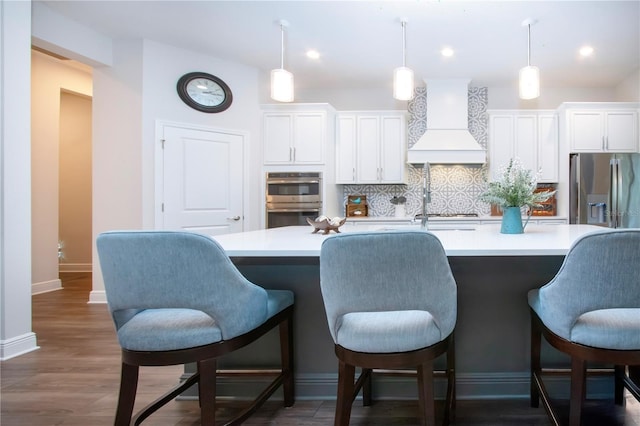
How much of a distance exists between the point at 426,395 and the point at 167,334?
893 millimetres

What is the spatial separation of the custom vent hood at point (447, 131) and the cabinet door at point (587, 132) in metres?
1.07

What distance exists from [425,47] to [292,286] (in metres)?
3.24

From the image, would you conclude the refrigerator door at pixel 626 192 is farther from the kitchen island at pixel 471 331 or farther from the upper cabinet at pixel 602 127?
the kitchen island at pixel 471 331

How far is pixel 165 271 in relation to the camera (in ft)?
3.86

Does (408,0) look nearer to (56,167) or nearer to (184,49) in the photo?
(184,49)

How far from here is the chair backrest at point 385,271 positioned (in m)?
1.12

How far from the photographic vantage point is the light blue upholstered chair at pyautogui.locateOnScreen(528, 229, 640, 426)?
3.62ft

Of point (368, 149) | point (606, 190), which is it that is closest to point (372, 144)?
point (368, 149)

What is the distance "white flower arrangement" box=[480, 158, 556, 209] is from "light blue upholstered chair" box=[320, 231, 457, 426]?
4.02ft

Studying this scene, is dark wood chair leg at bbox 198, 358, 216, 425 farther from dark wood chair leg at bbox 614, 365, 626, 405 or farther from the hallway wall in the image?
the hallway wall

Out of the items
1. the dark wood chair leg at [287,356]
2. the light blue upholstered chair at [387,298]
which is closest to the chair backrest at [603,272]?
the light blue upholstered chair at [387,298]

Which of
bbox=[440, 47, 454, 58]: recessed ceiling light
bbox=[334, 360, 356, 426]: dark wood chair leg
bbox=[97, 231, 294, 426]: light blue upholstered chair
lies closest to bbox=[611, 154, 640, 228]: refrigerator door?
bbox=[440, 47, 454, 58]: recessed ceiling light

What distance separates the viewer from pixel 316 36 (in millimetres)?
3764

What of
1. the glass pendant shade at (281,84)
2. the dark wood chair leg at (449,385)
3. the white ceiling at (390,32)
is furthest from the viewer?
the white ceiling at (390,32)
